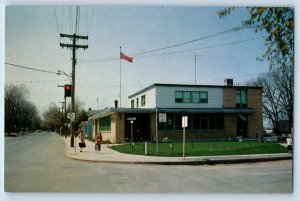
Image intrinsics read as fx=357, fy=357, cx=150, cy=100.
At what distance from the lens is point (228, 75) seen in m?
12.5

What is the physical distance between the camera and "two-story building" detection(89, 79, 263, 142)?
72.9ft

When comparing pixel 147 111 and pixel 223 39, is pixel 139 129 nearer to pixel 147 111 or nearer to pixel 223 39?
pixel 147 111

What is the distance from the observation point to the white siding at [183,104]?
23203mm

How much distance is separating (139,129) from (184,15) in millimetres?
13013

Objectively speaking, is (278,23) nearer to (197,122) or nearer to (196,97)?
(197,122)

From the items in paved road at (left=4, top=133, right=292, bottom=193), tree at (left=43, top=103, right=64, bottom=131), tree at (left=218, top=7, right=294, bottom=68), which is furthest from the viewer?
tree at (left=43, top=103, right=64, bottom=131)

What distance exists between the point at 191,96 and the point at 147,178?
14.4 metres

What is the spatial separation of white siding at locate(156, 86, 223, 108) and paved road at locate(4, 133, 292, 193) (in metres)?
10.5

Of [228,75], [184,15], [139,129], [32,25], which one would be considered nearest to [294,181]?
[228,75]

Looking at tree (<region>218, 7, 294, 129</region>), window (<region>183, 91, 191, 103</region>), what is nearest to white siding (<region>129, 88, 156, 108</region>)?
window (<region>183, 91, 191, 103</region>)

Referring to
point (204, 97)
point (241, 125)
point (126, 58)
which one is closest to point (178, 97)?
point (204, 97)

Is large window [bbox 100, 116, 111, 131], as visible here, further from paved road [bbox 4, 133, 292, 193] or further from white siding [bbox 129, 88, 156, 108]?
paved road [bbox 4, 133, 292, 193]

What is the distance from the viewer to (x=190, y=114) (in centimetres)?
2419

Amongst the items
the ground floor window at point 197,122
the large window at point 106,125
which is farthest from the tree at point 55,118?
the ground floor window at point 197,122
